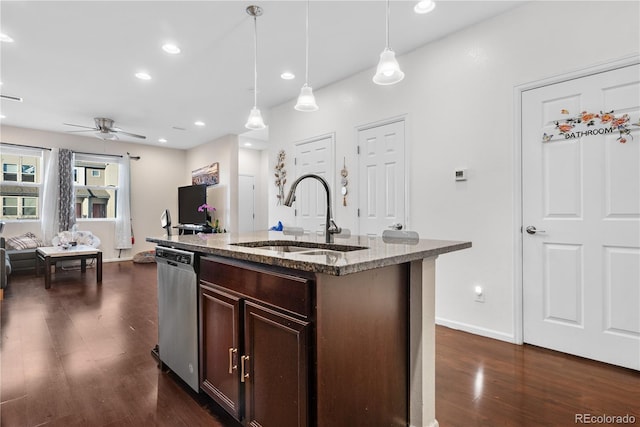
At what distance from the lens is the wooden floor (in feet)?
5.65

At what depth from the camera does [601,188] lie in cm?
234

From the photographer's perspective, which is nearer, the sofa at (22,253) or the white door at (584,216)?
the white door at (584,216)

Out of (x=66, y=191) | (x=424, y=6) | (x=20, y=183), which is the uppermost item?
(x=424, y=6)

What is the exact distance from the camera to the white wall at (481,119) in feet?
8.00

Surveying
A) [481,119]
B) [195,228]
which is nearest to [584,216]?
[481,119]

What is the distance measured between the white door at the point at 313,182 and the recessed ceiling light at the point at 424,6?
178 centimetres

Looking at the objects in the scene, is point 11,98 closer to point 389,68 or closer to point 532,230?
point 389,68

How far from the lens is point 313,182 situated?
178 inches

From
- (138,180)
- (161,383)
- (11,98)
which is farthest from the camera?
(138,180)

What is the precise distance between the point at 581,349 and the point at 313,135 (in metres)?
3.56

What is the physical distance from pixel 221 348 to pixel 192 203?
6.28 m

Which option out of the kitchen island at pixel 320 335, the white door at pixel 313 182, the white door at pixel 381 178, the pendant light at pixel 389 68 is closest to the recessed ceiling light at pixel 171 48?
the white door at pixel 313 182

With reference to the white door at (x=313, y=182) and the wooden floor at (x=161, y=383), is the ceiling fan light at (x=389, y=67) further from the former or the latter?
the white door at (x=313, y=182)

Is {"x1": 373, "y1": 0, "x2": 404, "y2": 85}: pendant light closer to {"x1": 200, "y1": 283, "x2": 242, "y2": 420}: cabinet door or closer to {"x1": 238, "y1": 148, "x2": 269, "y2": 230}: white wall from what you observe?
{"x1": 200, "y1": 283, "x2": 242, "y2": 420}: cabinet door
